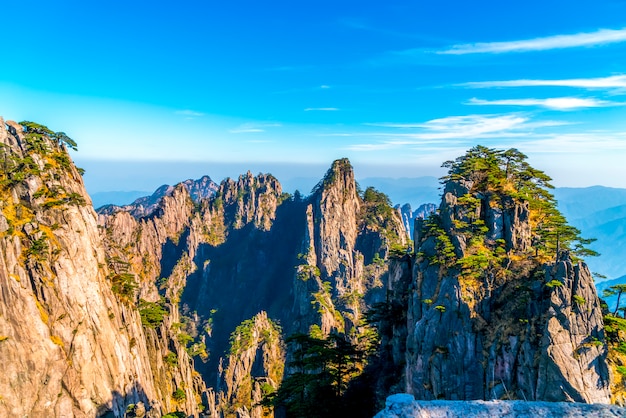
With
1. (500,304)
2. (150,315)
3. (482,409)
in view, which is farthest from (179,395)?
(482,409)

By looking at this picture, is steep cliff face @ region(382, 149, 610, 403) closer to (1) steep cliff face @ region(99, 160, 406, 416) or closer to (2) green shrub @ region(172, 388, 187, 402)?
(2) green shrub @ region(172, 388, 187, 402)

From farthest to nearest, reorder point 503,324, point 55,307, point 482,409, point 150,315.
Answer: point 150,315
point 55,307
point 503,324
point 482,409

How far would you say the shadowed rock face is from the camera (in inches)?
1184

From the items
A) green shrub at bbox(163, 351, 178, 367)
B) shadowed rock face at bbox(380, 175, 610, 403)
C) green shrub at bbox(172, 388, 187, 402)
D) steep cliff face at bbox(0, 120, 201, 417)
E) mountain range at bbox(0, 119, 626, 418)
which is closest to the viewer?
shadowed rock face at bbox(380, 175, 610, 403)

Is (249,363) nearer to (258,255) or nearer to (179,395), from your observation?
(179,395)

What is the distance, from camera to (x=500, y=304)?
3569 cm

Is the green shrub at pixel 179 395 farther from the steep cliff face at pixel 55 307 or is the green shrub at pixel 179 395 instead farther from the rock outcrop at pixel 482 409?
the rock outcrop at pixel 482 409

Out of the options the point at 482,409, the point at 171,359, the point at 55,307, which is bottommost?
the point at 171,359

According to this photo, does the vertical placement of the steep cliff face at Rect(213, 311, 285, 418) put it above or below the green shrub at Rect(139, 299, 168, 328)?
below

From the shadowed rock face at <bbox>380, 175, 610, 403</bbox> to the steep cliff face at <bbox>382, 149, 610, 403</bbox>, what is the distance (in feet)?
0.28

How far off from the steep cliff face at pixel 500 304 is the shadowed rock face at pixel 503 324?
9cm

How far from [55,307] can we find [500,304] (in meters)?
56.6

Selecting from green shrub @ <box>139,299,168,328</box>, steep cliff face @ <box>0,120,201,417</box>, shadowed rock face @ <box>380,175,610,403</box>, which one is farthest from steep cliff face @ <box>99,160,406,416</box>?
shadowed rock face @ <box>380,175,610,403</box>

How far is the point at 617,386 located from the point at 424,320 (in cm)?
1571
